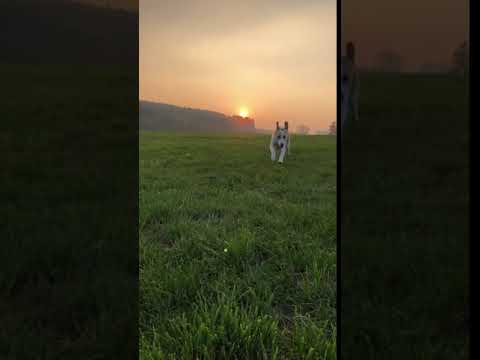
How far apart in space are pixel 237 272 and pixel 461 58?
195cm

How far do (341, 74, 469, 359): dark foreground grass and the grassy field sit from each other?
2.81ft

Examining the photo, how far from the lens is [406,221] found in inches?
28.1

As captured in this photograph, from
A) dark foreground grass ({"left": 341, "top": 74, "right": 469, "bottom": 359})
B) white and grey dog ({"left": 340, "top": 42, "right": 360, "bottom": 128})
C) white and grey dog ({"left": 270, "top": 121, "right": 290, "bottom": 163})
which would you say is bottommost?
dark foreground grass ({"left": 341, "top": 74, "right": 469, "bottom": 359})

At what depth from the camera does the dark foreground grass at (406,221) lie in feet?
2.17

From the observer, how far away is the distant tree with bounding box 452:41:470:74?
0.65 metres

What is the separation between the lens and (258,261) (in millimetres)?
2500

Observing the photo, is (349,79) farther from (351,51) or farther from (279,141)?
(279,141)

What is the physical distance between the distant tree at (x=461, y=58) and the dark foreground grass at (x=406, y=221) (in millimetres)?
23
